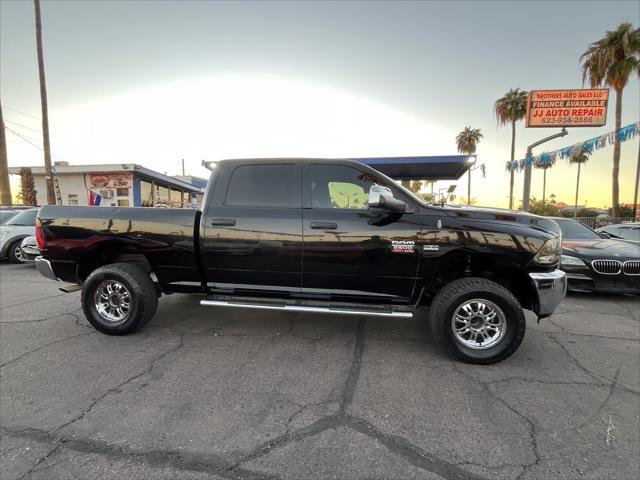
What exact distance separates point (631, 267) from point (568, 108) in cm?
914

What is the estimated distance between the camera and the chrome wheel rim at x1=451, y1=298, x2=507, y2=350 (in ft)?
10.8

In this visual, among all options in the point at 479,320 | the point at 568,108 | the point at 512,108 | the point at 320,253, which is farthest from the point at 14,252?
the point at 512,108

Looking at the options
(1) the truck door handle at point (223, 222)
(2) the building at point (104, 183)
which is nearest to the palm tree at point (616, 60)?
(1) the truck door handle at point (223, 222)

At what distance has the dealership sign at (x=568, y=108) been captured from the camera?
11655 mm

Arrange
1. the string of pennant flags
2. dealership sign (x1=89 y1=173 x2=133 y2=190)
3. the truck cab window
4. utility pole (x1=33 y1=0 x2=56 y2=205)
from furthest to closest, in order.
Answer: dealership sign (x1=89 y1=173 x2=133 y2=190)
utility pole (x1=33 y1=0 x2=56 y2=205)
the string of pennant flags
the truck cab window

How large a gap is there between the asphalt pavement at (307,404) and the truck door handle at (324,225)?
4.31ft

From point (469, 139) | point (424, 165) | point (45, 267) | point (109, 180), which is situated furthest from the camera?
point (469, 139)

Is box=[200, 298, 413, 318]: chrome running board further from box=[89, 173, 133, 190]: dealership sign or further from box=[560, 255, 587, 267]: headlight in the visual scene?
box=[89, 173, 133, 190]: dealership sign

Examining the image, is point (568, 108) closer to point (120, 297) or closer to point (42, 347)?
point (120, 297)

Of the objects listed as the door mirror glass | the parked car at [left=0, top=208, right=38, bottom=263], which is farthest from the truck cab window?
the parked car at [left=0, top=208, right=38, bottom=263]

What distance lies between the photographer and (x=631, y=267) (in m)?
5.53

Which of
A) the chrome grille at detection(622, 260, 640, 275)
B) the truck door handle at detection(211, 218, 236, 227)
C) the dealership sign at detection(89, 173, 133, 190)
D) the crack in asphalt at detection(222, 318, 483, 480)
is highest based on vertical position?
the dealership sign at detection(89, 173, 133, 190)

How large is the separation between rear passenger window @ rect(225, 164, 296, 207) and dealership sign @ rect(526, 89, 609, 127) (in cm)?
1224

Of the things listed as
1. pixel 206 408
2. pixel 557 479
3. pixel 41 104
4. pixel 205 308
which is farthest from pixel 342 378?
pixel 41 104
